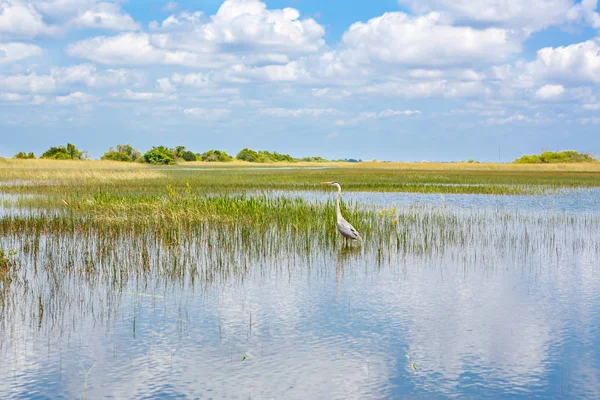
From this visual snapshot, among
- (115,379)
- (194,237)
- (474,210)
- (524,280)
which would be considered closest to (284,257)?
(194,237)

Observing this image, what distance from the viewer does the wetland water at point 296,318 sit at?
21.5 ft

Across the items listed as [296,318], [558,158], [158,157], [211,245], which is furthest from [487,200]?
[158,157]

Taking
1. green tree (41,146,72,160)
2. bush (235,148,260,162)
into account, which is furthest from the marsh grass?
bush (235,148,260,162)

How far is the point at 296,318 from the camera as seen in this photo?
8.84 m

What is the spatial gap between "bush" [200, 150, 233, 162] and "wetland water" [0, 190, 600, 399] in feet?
308

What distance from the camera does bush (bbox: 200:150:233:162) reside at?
10888 centimetres

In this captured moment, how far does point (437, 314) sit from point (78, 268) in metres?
6.51

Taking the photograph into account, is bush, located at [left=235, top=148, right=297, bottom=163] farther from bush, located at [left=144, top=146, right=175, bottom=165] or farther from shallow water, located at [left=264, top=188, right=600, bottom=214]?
shallow water, located at [left=264, top=188, right=600, bottom=214]

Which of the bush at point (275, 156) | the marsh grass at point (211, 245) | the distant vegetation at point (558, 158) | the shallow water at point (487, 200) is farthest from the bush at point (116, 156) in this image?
the marsh grass at point (211, 245)

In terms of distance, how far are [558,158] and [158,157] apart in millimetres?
54818

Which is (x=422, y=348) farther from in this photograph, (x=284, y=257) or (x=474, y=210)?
(x=474, y=210)

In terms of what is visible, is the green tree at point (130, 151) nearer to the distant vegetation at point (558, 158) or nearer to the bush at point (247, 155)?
the bush at point (247, 155)

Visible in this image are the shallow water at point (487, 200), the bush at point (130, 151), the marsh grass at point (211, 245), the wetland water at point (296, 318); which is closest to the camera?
the wetland water at point (296, 318)

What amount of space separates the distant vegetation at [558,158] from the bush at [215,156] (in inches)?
1844
